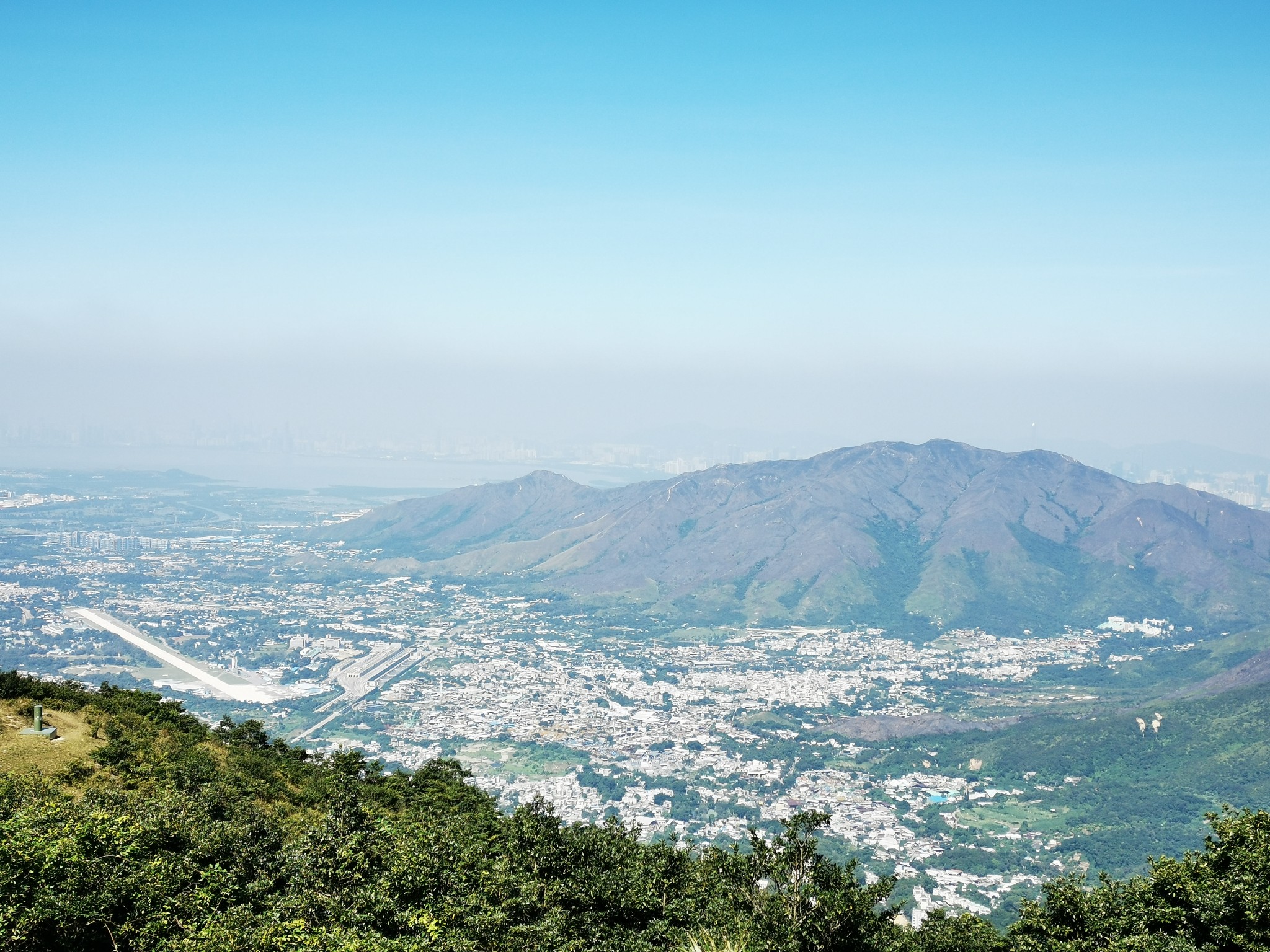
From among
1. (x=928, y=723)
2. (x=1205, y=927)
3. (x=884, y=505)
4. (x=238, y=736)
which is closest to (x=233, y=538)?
(x=884, y=505)

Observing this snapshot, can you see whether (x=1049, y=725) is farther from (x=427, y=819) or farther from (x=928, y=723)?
(x=427, y=819)

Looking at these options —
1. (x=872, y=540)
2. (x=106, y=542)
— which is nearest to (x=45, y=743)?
(x=872, y=540)

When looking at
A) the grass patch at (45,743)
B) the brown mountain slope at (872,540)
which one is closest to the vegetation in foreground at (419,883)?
the grass patch at (45,743)

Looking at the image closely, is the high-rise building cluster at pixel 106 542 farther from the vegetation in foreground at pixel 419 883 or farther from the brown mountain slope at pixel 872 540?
the vegetation in foreground at pixel 419 883

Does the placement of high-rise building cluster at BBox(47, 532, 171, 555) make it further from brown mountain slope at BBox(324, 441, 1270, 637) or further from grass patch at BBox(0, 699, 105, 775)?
grass patch at BBox(0, 699, 105, 775)

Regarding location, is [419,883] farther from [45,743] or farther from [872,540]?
[872,540]

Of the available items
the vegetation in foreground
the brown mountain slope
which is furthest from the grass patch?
the brown mountain slope
